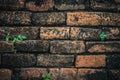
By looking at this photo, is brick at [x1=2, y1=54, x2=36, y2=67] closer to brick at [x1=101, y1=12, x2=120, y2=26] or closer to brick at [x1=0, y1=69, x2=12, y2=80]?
brick at [x1=0, y1=69, x2=12, y2=80]

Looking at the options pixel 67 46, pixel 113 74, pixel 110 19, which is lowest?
pixel 113 74

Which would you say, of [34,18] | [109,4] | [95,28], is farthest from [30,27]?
[109,4]

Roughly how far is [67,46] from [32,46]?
231 millimetres

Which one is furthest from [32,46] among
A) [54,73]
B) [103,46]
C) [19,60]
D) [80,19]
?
[103,46]

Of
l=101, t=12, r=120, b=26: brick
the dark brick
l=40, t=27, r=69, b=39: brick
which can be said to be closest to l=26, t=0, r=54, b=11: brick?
l=40, t=27, r=69, b=39: brick

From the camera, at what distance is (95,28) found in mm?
1567

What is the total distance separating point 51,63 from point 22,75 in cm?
21

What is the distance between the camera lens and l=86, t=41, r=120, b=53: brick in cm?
155

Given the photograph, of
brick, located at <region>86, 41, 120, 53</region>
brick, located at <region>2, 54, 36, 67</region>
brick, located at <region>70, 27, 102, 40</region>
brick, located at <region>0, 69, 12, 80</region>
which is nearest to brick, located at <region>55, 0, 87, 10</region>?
brick, located at <region>70, 27, 102, 40</region>

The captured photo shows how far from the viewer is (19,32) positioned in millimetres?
1564

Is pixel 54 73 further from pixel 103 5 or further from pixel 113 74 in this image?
pixel 103 5

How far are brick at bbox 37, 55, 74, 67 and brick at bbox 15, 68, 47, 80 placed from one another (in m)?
0.04

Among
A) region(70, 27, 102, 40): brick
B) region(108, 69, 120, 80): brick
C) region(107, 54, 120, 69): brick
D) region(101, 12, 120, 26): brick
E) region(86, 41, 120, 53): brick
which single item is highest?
region(101, 12, 120, 26): brick

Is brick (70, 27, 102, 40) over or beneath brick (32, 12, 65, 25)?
beneath
